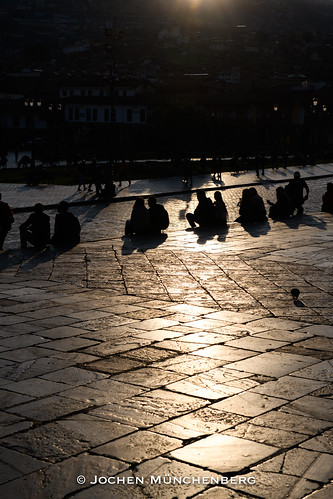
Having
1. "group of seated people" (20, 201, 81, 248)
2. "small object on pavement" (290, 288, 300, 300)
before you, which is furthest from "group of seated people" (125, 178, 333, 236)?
"small object on pavement" (290, 288, 300, 300)

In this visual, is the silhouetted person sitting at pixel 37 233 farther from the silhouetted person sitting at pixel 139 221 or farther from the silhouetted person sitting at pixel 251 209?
the silhouetted person sitting at pixel 251 209

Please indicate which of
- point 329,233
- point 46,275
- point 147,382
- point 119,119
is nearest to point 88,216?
point 329,233

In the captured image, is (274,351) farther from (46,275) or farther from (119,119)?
(119,119)

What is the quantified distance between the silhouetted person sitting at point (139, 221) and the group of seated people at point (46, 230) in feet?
5.27

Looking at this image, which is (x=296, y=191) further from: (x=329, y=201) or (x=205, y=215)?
(x=205, y=215)

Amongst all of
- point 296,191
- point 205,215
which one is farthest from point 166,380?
point 296,191

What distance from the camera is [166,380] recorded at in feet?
20.7

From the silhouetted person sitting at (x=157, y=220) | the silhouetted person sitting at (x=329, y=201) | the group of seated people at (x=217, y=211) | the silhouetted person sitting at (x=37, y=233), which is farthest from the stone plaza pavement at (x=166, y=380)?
the silhouetted person sitting at (x=329, y=201)

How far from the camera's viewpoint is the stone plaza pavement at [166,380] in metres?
4.48

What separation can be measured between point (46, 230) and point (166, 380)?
8401 mm

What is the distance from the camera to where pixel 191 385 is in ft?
20.2

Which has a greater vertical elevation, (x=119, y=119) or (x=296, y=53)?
(x=296, y=53)

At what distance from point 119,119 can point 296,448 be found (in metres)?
72.1

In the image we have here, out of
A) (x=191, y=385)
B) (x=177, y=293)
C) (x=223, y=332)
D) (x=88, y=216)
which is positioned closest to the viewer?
(x=191, y=385)
